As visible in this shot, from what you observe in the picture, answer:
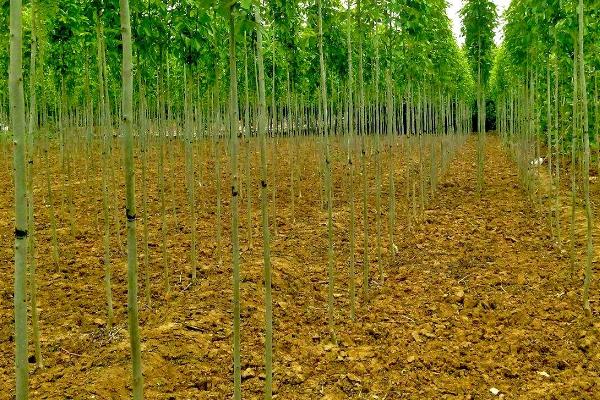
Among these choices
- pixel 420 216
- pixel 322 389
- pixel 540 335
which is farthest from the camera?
pixel 420 216

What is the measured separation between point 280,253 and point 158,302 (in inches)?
93.4

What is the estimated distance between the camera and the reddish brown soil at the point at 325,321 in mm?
4340

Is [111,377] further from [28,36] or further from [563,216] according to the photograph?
[563,216]

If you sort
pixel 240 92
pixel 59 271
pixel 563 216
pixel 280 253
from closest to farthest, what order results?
1. pixel 59 271
2. pixel 280 253
3. pixel 563 216
4. pixel 240 92

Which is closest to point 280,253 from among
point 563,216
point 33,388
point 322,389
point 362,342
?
point 362,342

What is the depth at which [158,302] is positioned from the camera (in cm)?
616

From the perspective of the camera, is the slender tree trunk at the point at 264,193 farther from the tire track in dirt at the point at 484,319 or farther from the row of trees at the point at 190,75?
the tire track in dirt at the point at 484,319

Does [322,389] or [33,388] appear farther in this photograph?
[322,389]

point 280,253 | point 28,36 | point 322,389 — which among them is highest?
point 28,36

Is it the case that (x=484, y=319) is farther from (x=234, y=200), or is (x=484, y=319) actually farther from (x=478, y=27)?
(x=478, y=27)

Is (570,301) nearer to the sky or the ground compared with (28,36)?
nearer to the ground

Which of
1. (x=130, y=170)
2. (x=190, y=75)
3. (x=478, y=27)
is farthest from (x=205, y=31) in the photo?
(x=478, y=27)

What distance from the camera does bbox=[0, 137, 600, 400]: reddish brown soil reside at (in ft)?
14.2

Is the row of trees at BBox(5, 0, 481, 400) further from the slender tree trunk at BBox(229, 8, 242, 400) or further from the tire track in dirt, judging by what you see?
the tire track in dirt
